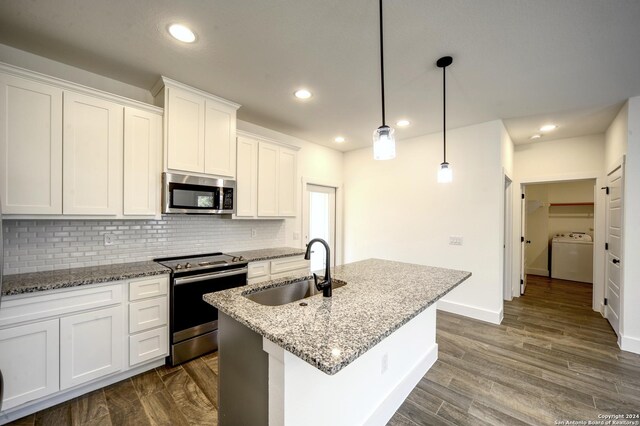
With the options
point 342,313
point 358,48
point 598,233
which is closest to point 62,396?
point 342,313

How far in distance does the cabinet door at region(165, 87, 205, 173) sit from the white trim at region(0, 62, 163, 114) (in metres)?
0.15

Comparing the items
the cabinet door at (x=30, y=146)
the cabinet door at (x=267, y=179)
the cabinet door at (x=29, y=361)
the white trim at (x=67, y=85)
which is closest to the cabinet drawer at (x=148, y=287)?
the cabinet door at (x=29, y=361)

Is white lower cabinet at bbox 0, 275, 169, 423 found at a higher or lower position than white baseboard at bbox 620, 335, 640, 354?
higher

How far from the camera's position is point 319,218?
4.82 meters

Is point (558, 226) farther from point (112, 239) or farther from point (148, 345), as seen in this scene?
point (112, 239)

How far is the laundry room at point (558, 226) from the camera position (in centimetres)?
582

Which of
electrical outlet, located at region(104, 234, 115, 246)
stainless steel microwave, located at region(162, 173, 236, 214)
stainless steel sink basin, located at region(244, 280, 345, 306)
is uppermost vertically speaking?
stainless steel microwave, located at region(162, 173, 236, 214)

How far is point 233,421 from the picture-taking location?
58.8 inches

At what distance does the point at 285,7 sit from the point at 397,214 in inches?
134

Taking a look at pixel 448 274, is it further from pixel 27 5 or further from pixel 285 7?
pixel 27 5

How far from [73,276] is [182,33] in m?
2.00

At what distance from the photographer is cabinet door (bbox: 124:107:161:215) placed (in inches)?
91.3

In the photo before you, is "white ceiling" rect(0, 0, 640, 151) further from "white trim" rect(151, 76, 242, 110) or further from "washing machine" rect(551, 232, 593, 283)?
"washing machine" rect(551, 232, 593, 283)

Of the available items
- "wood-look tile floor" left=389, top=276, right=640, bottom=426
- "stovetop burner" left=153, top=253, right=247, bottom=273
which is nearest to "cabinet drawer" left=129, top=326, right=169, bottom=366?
"stovetop burner" left=153, top=253, right=247, bottom=273
